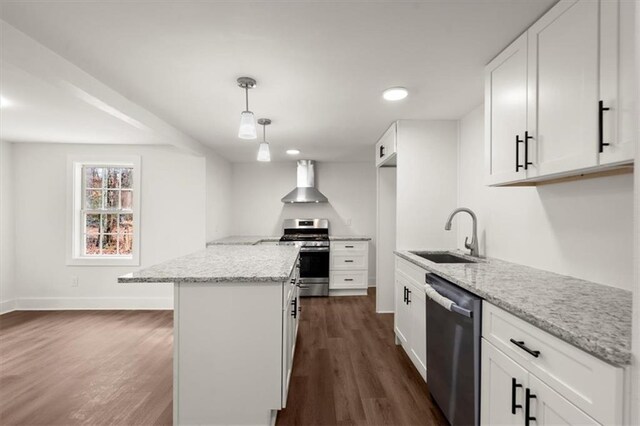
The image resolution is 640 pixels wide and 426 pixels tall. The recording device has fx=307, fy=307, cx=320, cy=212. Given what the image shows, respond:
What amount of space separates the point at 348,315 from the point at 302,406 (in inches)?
75.2

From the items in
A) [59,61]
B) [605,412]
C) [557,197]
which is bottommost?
[605,412]

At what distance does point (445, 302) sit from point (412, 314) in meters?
0.85

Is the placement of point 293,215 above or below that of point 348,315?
above

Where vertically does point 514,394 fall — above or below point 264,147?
below

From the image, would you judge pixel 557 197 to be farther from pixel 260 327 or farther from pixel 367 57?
pixel 260 327

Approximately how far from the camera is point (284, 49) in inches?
67.5

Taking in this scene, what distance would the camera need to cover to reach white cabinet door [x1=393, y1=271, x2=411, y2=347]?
262 centimetres

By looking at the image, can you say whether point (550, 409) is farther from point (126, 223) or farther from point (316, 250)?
point (126, 223)

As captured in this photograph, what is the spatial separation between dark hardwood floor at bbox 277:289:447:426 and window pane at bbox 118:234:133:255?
2.72 metres

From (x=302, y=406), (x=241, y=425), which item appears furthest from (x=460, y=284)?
(x=241, y=425)

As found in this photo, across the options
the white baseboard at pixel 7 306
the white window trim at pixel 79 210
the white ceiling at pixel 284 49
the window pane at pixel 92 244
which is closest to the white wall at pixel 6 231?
the white baseboard at pixel 7 306

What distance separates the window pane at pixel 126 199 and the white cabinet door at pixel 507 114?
4.36 metres

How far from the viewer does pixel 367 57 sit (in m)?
1.81

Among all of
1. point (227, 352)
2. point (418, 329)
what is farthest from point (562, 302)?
→ point (227, 352)
